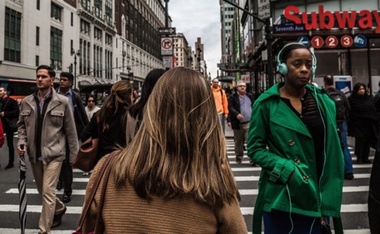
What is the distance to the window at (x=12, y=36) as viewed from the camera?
135 ft

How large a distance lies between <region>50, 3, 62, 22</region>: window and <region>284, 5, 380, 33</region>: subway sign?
142 feet

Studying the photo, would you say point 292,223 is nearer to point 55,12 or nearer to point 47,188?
point 47,188

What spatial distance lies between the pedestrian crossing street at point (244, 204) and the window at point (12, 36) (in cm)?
3809

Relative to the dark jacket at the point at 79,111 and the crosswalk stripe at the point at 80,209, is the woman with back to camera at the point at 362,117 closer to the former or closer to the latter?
the crosswalk stripe at the point at 80,209

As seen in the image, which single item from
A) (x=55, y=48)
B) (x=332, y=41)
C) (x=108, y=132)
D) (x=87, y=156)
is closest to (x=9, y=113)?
(x=108, y=132)

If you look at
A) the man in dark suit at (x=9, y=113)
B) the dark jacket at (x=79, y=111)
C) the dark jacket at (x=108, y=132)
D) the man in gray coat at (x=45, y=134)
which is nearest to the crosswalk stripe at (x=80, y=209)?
the man in gray coat at (x=45, y=134)

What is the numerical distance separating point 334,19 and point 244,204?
18.9 m

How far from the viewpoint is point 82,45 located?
6328cm

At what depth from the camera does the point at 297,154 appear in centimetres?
262

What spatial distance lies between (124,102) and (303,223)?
2.89 metres

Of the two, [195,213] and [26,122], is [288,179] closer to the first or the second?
[195,213]

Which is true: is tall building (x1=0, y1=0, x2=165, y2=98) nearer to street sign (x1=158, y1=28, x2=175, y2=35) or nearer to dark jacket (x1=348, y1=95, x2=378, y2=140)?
street sign (x1=158, y1=28, x2=175, y2=35)

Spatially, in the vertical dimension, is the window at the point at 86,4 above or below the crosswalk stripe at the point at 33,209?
above

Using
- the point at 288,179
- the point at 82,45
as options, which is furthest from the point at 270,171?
the point at 82,45
